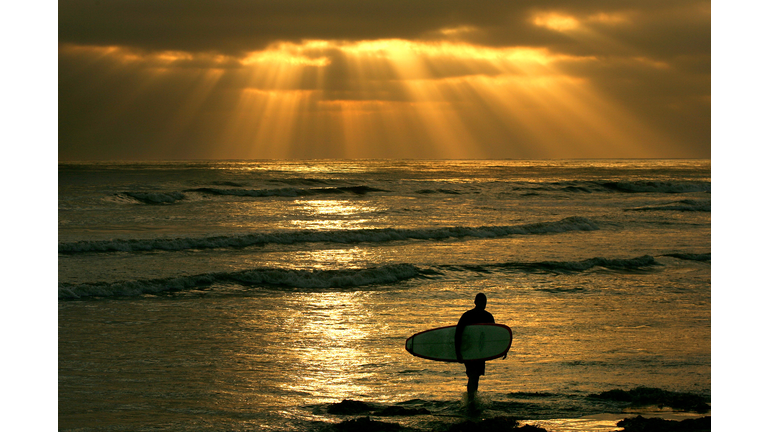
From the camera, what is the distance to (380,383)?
8438 millimetres

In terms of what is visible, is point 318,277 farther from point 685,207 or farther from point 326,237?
point 685,207

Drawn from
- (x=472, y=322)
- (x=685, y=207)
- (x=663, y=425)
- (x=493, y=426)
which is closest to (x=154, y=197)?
(x=685, y=207)

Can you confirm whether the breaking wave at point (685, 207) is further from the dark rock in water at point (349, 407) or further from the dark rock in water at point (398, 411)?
the dark rock in water at point (349, 407)

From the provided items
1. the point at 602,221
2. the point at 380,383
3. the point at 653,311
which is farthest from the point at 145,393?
the point at 602,221

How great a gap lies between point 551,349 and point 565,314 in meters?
2.71

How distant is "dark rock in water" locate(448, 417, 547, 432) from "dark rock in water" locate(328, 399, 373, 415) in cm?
119

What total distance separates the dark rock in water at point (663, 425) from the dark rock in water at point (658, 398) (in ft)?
1.99

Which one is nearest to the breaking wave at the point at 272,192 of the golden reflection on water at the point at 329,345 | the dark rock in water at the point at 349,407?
the golden reflection on water at the point at 329,345

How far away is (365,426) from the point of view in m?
6.60

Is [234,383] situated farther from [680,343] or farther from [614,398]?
[680,343]

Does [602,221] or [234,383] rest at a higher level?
[602,221]

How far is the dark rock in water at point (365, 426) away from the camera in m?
6.55

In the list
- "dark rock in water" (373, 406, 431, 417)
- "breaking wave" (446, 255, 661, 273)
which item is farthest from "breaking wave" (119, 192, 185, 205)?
"dark rock in water" (373, 406, 431, 417)

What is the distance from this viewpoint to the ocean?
751 cm
